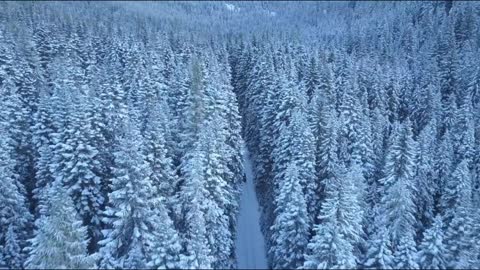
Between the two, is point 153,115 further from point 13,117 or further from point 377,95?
point 377,95

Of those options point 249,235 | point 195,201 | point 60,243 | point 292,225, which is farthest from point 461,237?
point 60,243

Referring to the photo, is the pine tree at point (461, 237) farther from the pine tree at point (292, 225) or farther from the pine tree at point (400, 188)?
the pine tree at point (292, 225)

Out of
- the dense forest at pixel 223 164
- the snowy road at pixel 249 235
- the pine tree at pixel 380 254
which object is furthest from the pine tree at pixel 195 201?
the pine tree at pixel 380 254

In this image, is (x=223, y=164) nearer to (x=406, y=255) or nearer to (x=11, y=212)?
(x=406, y=255)

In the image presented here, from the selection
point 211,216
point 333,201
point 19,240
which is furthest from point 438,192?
point 19,240

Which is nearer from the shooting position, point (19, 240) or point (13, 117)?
point (19, 240)

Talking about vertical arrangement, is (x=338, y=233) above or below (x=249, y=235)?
above

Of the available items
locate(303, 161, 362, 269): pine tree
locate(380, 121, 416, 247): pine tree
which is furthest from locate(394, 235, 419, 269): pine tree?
locate(303, 161, 362, 269): pine tree
